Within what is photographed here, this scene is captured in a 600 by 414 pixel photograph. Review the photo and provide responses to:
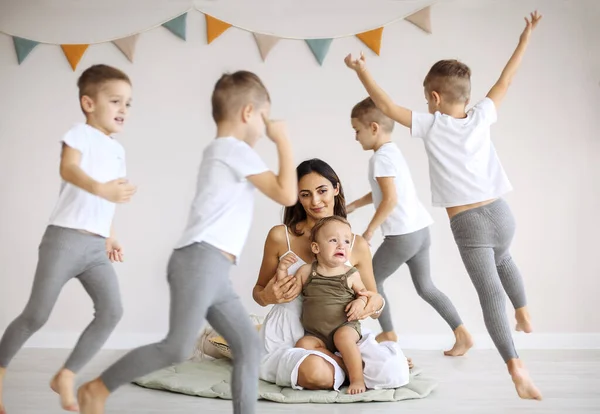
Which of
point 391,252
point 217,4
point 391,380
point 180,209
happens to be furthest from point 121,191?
point 217,4

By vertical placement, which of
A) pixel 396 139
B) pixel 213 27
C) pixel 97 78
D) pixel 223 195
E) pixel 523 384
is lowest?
pixel 523 384

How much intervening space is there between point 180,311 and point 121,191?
1.08ft

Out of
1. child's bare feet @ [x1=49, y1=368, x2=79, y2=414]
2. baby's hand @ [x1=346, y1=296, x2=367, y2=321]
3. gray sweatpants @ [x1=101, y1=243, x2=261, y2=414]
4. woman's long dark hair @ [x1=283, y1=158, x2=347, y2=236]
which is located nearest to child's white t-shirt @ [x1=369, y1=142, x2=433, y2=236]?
woman's long dark hair @ [x1=283, y1=158, x2=347, y2=236]

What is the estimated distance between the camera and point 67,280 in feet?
6.32

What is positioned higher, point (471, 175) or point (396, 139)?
point (396, 139)

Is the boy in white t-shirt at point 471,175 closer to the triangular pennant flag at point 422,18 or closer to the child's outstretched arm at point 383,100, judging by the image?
the child's outstretched arm at point 383,100

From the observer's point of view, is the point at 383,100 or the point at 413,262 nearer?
the point at 383,100

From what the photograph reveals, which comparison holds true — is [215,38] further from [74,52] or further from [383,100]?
[383,100]

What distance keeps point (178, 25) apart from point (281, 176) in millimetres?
2111

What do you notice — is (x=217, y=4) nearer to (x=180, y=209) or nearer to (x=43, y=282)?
(x=180, y=209)

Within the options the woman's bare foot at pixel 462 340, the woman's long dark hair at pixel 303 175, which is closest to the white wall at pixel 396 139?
the woman's bare foot at pixel 462 340

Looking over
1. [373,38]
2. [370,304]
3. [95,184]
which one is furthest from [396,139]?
[95,184]

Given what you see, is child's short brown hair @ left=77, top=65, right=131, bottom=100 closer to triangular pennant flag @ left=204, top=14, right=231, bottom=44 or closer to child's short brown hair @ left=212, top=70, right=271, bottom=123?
child's short brown hair @ left=212, top=70, right=271, bottom=123

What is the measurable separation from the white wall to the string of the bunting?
4 centimetres
